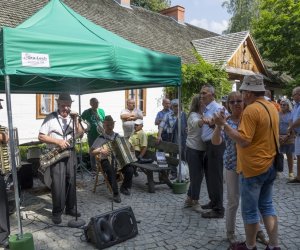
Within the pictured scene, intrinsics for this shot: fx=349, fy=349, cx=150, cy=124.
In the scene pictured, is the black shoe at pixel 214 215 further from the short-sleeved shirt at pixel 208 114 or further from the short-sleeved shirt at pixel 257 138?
the short-sleeved shirt at pixel 257 138

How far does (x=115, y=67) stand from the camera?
4.65 meters

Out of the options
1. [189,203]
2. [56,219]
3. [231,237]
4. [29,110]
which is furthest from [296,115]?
[29,110]

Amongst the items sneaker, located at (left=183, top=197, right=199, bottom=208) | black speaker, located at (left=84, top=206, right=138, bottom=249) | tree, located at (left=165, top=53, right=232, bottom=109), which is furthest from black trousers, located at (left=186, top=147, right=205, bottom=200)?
tree, located at (left=165, top=53, right=232, bottom=109)

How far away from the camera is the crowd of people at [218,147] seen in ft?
10.6

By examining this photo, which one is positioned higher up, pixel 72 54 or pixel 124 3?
pixel 124 3

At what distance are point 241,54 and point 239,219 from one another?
60.6 feet

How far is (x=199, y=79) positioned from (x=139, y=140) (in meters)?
8.30

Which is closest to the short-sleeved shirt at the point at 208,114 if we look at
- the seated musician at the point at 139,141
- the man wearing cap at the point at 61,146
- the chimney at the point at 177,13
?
the man wearing cap at the point at 61,146

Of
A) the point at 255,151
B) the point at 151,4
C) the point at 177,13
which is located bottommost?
the point at 255,151

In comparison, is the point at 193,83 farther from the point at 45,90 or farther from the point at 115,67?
the point at 115,67

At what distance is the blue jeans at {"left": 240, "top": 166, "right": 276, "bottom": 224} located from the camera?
130 inches

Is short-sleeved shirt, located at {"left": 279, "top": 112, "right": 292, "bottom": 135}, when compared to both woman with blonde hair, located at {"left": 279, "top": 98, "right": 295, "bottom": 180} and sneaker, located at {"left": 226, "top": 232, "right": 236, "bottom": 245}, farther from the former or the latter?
sneaker, located at {"left": 226, "top": 232, "right": 236, "bottom": 245}

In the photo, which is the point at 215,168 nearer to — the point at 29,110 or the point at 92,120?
the point at 92,120

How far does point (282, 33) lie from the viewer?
20.2m
